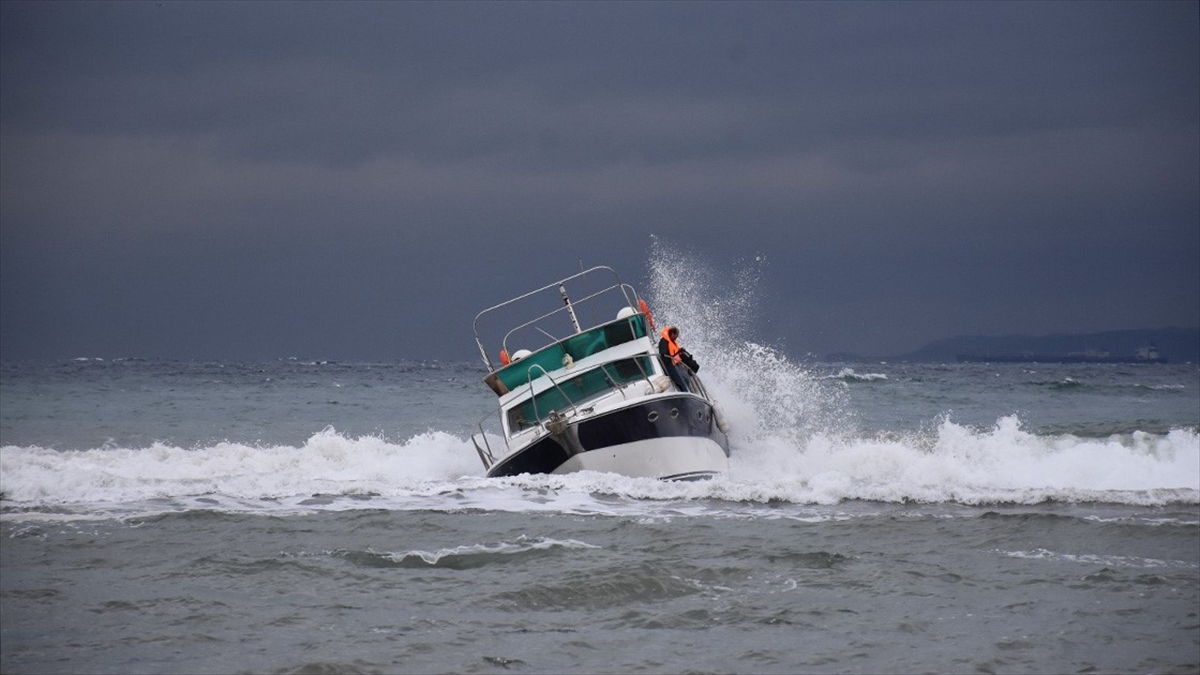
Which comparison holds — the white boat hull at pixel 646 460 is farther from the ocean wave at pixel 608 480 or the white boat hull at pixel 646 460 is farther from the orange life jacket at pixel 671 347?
the orange life jacket at pixel 671 347

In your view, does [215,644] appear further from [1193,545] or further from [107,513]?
[1193,545]

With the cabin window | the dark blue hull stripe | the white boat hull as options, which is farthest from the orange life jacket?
the white boat hull

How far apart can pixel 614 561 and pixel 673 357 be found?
23.0ft

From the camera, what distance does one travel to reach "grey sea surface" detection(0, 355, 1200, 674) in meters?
8.38

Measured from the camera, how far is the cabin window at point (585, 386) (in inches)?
723

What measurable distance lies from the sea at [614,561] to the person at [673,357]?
186 centimetres

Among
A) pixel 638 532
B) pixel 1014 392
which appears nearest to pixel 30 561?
pixel 638 532

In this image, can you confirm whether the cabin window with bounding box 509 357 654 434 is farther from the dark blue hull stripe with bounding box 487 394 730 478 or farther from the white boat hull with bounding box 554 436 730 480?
the white boat hull with bounding box 554 436 730 480

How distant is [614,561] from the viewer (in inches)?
451

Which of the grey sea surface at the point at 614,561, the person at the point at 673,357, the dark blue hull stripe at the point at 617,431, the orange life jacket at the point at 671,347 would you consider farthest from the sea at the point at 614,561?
the orange life jacket at the point at 671,347

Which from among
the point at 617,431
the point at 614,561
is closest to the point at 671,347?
the point at 617,431

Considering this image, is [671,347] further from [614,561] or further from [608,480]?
[614,561]

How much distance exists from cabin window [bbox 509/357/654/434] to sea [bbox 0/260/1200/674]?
1.46 m

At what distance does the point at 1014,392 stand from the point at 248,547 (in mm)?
44600
